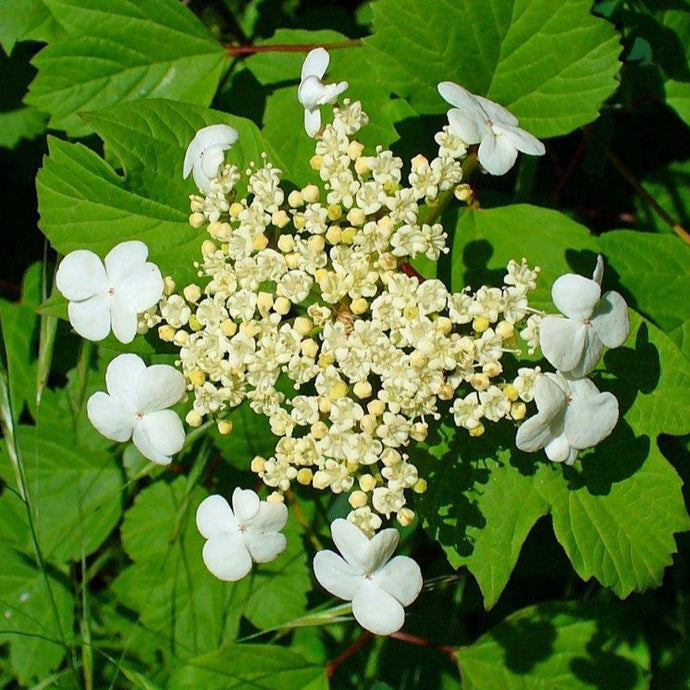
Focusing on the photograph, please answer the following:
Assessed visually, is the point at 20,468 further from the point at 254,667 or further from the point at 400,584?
the point at 400,584

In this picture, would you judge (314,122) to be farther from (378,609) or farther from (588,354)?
(378,609)

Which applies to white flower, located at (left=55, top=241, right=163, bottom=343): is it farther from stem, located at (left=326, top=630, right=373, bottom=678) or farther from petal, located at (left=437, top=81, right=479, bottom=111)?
stem, located at (left=326, top=630, right=373, bottom=678)

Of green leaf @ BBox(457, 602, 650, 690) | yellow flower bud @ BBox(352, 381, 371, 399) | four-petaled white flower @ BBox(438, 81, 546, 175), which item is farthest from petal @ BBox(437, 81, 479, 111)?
green leaf @ BBox(457, 602, 650, 690)

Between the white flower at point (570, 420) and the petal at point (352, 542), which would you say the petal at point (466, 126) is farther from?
the petal at point (352, 542)

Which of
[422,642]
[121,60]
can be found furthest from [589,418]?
[121,60]

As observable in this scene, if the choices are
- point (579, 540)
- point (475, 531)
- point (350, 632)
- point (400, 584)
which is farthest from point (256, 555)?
point (350, 632)
